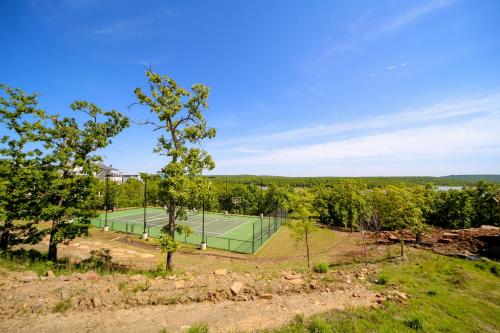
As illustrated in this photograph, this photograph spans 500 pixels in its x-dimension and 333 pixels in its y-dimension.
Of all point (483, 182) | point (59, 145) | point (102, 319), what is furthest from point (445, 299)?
Result: point (483, 182)

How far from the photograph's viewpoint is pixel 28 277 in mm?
9125

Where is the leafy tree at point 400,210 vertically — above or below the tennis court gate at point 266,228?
above

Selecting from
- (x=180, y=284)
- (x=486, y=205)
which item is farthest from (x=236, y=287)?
(x=486, y=205)

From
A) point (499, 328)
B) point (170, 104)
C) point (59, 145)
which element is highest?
point (170, 104)

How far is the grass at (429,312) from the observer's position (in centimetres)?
712

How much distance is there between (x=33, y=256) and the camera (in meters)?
13.7

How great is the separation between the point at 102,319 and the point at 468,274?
22.1m

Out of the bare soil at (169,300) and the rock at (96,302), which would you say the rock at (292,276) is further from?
the rock at (96,302)

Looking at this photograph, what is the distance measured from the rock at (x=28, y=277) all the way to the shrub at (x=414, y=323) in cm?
1399

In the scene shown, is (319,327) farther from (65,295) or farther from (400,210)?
(400,210)

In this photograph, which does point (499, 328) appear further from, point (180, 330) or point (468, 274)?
point (180, 330)

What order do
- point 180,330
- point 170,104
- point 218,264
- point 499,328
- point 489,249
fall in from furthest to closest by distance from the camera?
1. point 489,249
2. point 218,264
3. point 170,104
4. point 499,328
5. point 180,330

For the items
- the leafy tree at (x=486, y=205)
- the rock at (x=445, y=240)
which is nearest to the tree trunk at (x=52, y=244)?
the rock at (x=445, y=240)

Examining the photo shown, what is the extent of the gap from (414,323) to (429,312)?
74.3 inches
